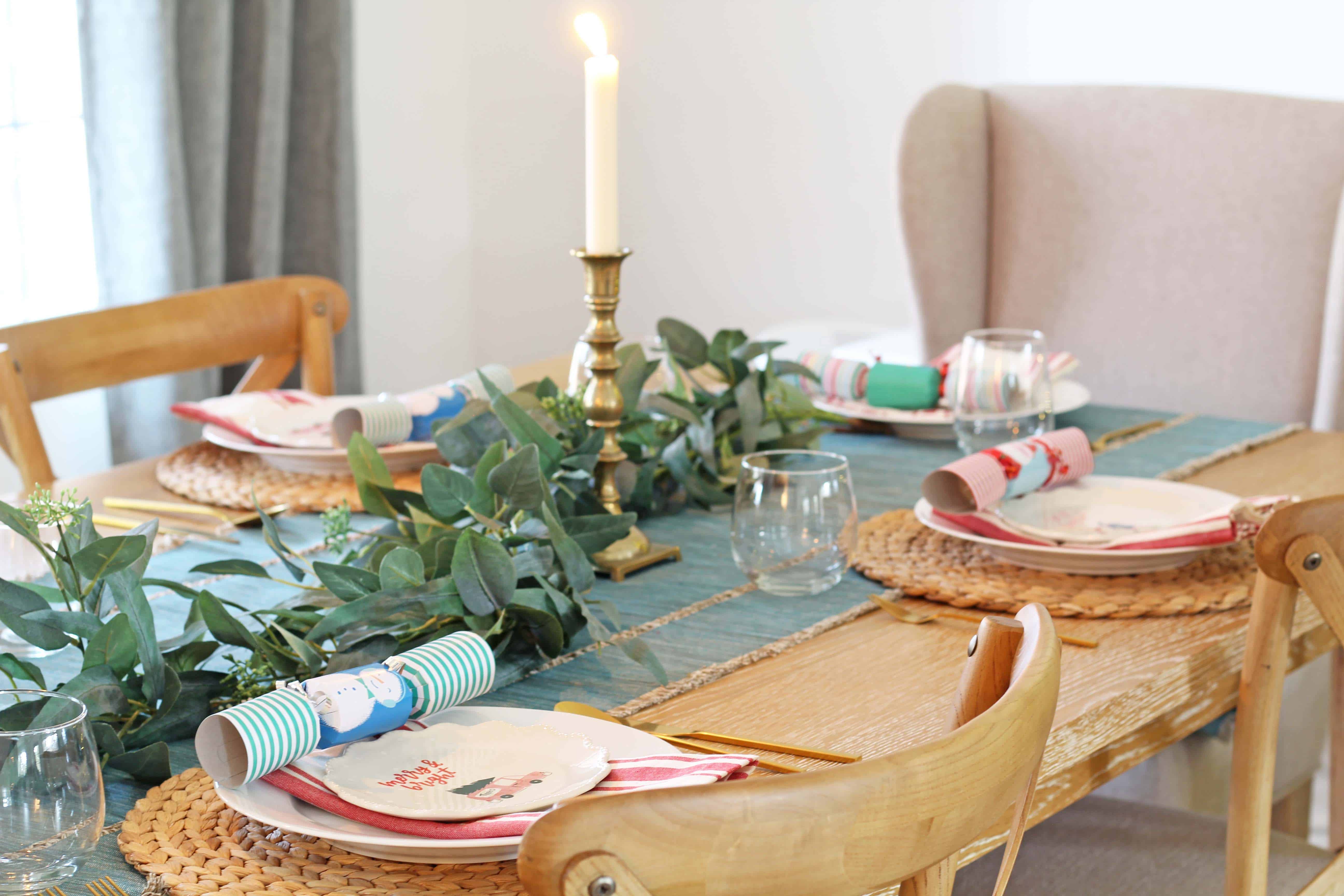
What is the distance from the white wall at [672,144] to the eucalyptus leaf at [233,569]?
8.53 feet

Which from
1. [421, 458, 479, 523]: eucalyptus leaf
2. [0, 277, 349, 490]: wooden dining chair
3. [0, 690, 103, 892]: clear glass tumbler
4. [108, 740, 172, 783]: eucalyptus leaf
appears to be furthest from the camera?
[0, 277, 349, 490]: wooden dining chair

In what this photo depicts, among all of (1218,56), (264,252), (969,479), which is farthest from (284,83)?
(969,479)

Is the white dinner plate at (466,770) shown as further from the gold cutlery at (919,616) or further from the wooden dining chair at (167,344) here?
the wooden dining chair at (167,344)

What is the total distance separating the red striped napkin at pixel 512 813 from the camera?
1.88 ft

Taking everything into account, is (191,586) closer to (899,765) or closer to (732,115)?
(899,765)

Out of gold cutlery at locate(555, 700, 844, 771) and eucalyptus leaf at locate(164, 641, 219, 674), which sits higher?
eucalyptus leaf at locate(164, 641, 219, 674)

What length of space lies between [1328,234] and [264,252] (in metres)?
2.07

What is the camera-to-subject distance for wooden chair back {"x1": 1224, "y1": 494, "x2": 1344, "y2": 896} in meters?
0.82

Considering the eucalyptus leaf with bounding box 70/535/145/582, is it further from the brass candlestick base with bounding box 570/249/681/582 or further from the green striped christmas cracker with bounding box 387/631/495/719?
the brass candlestick base with bounding box 570/249/681/582

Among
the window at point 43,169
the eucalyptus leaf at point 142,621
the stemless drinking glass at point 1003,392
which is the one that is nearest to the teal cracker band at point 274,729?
the eucalyptus leaf at point 142,621

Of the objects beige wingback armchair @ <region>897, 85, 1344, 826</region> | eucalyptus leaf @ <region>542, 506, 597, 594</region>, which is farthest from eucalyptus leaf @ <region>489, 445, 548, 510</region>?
beige wingback armchair @ <region>897, 85, 1344, 826</region>

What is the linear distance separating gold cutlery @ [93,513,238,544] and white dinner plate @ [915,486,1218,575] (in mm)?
607

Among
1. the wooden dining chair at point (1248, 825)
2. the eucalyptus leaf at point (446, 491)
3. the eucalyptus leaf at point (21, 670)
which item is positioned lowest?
the wooden dining chair at point (1248, 825)

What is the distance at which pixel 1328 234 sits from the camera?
81.2 inches
